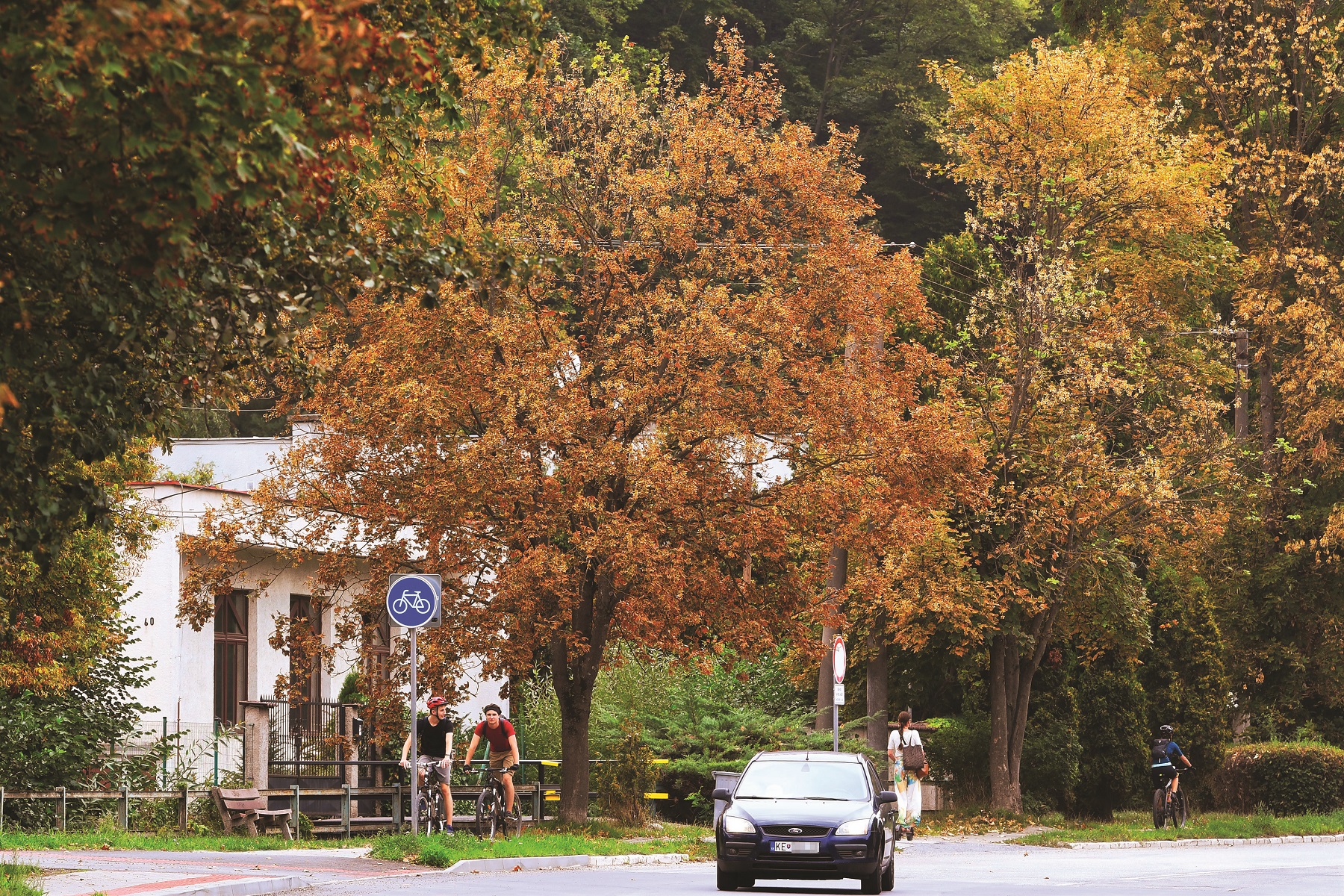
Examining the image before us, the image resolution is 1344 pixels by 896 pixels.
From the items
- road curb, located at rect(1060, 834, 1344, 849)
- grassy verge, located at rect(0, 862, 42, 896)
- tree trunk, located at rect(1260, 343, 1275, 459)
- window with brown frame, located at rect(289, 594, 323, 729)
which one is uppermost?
tree trunk, located at rect(1260, 343, 1275, 459)

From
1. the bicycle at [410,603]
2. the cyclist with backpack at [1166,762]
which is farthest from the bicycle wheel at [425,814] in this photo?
the cyclist with backpack at [1166,762]

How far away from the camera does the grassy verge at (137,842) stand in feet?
68.0

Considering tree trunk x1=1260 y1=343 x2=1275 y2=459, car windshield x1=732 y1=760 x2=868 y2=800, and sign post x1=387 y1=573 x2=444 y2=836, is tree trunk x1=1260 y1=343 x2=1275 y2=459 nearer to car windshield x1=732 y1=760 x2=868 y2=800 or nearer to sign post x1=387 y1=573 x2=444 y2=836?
car windshield x1=732 y1=760 x2=868 y2=800

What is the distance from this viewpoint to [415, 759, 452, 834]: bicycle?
25.4 m

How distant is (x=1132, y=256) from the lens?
4078cm

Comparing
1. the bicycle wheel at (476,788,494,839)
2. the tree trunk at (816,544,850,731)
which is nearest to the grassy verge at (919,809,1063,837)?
the tree trunk at (816,544,850,731)

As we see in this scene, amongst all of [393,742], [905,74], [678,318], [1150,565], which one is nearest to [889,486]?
[678,318]

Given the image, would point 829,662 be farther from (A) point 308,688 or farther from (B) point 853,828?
(B) point 853,828

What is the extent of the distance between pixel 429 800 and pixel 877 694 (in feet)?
37.9

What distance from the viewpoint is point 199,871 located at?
1766 centimetres

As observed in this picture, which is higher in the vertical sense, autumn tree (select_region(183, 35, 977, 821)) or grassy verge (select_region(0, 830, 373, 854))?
autumn tree (select_region(183, 35, 977, 821))

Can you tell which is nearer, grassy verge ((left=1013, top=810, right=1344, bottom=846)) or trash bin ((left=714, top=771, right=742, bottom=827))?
trash bin ((left=714, top=771, right=742, bottom=827))

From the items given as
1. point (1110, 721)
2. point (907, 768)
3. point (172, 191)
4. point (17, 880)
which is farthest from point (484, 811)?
point (172, 191)

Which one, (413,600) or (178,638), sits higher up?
(413,600)
